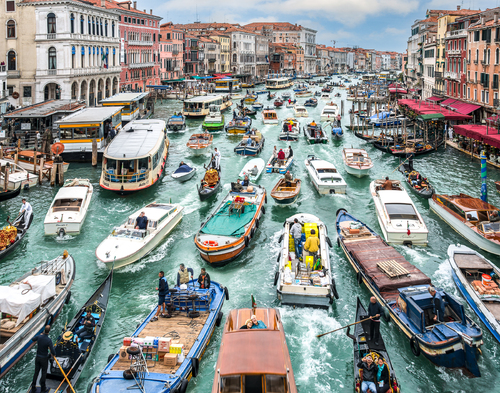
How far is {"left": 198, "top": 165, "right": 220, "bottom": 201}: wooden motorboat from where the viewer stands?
78.6 ft

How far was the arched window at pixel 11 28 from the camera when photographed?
44969 millimetres

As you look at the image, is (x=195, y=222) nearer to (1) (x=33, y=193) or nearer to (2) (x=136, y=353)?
(1) (x=33, y=193)

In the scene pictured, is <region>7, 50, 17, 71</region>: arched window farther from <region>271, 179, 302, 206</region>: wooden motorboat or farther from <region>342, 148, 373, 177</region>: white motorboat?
<region>271, 179, 302, 206</region>: wooden motorboat

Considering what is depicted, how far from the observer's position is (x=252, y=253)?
1798cm

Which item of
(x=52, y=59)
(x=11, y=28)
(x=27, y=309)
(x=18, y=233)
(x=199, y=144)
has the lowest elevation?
(x=27, y=309)

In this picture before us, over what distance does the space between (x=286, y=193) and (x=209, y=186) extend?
14.0ft

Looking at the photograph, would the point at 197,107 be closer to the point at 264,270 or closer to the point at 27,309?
the point at 264,270

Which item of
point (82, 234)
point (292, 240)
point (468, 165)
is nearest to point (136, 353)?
point (292, 240)

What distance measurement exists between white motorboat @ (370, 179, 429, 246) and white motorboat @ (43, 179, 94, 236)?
12.6 m

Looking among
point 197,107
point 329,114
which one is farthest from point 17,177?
point 329,114

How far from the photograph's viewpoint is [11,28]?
148 feet

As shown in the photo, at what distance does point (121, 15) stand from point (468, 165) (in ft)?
177

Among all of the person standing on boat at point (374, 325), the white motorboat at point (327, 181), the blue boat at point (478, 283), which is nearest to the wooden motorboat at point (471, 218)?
the blue boat at point (478, 283)

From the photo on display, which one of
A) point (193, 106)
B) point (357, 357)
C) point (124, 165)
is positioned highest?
point (193, 106)
